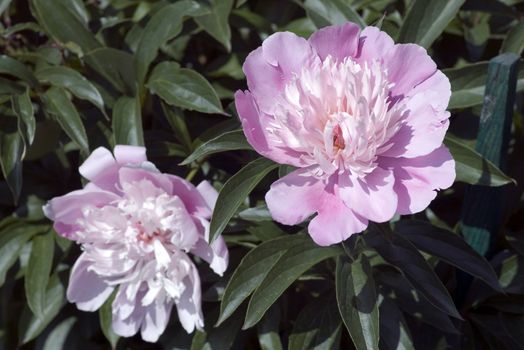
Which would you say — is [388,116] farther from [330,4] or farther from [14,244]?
[14,244]

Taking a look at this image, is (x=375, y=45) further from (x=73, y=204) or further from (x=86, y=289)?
(x=86, y=289)

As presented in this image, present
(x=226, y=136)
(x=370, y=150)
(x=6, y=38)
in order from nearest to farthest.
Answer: (x=370, y=150) → (x=226, y=136) → (x=6, y=38)

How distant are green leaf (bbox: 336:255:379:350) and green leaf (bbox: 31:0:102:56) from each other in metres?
0.62

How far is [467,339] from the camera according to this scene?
51.1 inches

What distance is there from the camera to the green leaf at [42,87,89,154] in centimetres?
123

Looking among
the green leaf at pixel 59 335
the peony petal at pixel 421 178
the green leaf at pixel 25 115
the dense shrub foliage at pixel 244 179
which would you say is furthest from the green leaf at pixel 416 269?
the green leaf at pixel 59 335

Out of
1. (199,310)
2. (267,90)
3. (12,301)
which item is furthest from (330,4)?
(12,301)

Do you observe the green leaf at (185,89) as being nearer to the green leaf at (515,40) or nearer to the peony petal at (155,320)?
the peony petal at (155,320)

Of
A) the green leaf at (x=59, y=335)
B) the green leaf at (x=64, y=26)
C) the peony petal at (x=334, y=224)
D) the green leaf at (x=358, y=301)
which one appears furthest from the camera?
the green leaf at (x=59, y=335)

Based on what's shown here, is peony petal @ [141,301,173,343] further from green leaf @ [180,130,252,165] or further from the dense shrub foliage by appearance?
green leaf @ [180,130,252,165]

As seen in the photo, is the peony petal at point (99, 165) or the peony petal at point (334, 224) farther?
the peony petal at point (99, 165)

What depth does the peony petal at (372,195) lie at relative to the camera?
3.02ft

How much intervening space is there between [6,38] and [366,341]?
935mm

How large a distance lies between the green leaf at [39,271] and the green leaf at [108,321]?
104 millimetres
